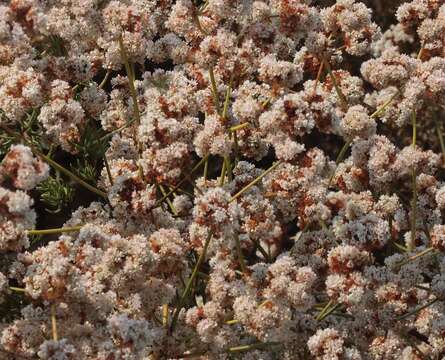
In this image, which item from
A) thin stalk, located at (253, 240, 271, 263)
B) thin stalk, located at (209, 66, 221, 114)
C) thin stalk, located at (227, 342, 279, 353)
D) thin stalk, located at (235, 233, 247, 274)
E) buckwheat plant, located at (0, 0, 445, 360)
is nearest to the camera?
buckwheat plant, located at (0, 0, 445, 360)

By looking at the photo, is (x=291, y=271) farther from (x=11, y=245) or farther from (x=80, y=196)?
(x=80, y=196)

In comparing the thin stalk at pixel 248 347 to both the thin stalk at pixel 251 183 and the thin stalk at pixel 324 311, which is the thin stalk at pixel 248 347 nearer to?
the thin stalk at pixel 324 311

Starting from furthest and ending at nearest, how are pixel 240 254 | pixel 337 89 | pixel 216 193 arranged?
pixel 337 89 < pixel 240 254 < pixel 216 193

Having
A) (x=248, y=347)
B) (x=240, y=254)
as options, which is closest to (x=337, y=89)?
(x=240, y=254)

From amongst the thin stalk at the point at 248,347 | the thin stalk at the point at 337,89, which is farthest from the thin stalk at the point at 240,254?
the thin stalk at the point at 337,89

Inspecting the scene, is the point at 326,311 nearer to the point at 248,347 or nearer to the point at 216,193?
the point at 248,347

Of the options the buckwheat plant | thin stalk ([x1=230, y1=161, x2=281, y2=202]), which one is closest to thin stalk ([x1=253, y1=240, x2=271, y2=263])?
the buckwheat plant

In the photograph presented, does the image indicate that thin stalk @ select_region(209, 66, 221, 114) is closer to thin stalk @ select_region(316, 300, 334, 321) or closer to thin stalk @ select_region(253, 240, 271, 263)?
thin stalk @ select_region(253, 240, 271, 263)

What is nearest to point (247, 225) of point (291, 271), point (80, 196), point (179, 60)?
point (291, 271)
